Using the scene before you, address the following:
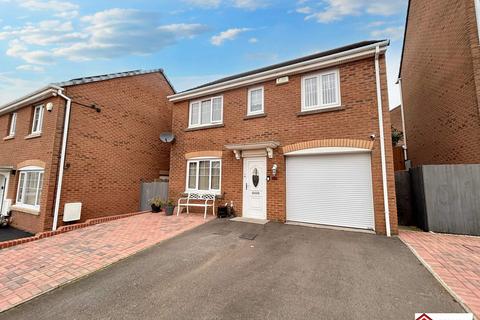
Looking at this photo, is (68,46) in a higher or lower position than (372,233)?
higher

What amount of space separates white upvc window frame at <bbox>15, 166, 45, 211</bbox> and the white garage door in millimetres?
9770

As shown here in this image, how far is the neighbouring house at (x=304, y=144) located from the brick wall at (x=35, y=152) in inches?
181

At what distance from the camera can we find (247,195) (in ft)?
26.0

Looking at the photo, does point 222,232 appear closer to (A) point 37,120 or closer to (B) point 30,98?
(A) point 37,120

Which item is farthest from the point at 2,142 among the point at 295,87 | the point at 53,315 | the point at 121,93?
the point at 295,87

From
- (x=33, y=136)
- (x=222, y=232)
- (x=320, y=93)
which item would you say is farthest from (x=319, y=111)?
(x=33, y=136)

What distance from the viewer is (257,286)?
3334mm

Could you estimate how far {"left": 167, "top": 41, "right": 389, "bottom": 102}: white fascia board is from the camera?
6270 mm

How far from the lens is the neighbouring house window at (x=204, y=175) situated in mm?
8695

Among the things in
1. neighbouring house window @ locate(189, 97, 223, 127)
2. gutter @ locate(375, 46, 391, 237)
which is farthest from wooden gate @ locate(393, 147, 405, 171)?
neighbouring house window @ locate(189, 97, 223, 127)

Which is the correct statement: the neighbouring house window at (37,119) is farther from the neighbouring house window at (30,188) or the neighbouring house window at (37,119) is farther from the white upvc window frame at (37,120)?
the neighbouring house window at (30,188)

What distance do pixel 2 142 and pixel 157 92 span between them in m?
8.36

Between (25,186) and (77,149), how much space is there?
133 inches

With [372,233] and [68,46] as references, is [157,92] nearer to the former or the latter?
[68,46]
